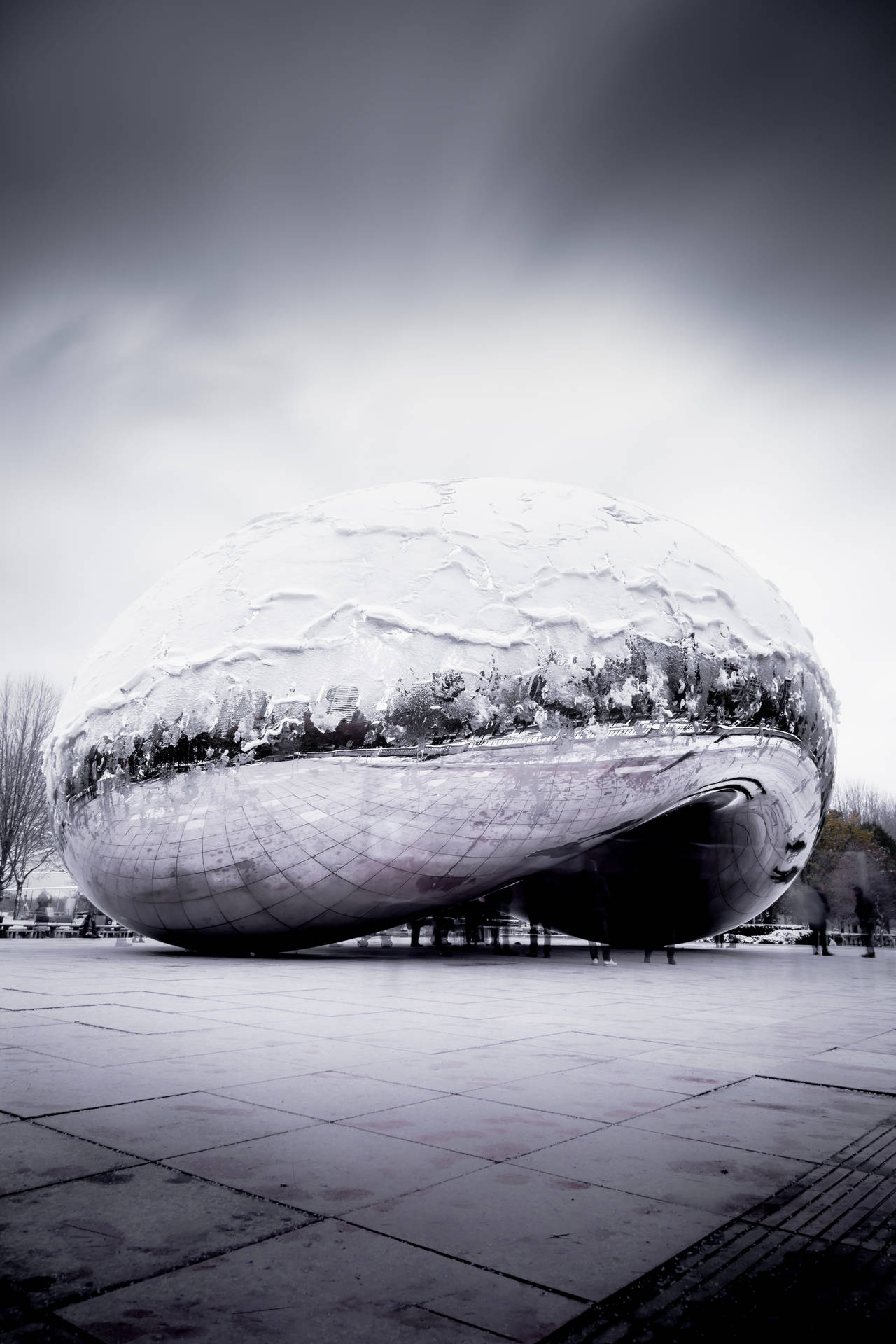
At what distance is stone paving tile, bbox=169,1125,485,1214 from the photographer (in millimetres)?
2480

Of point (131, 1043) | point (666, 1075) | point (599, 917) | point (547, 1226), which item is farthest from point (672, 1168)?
point (599, 917)

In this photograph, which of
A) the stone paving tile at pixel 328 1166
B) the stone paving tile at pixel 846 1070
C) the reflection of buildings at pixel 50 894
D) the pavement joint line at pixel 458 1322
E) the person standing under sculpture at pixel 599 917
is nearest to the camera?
the pavement joint line at pixel 458 1322

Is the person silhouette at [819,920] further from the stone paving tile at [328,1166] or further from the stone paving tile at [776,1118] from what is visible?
the stone paving tile at [328,1166]

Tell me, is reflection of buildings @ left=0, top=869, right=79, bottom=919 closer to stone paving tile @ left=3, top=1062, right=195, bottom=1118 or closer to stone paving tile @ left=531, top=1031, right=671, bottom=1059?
stone paving tile @ left=531, top=1031, right=671, bottom=1059

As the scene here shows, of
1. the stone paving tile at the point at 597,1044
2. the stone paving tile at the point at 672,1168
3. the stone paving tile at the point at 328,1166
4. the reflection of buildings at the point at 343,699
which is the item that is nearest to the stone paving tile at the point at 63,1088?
the stone paving tile at the point at 328,1166

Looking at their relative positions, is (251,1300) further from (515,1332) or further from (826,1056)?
(826,1056)

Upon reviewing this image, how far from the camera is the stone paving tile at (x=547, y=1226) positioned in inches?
81.0

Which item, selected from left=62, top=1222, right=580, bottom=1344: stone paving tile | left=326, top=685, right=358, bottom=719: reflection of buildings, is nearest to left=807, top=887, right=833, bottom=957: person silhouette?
left=326, top=685, right=358, bottom=719: reflection of buildings

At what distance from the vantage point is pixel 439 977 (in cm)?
887

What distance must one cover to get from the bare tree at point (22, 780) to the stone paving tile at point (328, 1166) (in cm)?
2704

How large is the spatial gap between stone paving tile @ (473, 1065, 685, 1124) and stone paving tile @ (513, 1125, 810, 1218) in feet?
0.94

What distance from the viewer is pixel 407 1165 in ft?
8.98


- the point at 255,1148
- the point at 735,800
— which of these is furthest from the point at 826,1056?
the point at 735,800

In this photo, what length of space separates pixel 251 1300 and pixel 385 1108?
1525mm
